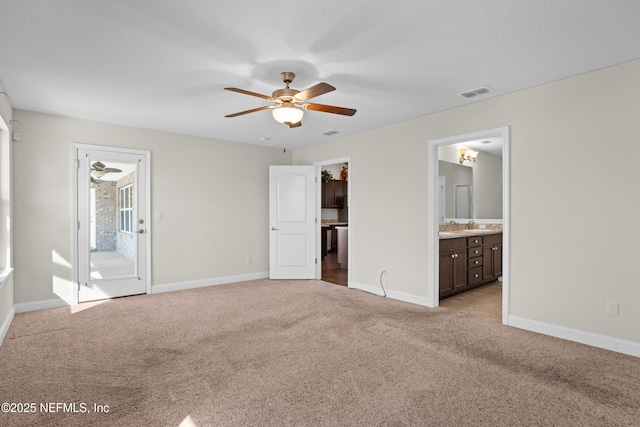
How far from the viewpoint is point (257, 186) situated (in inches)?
240

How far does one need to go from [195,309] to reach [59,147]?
8.67ft

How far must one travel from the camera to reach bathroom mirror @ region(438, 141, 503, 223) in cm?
630

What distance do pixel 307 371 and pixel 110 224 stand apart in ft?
11.9

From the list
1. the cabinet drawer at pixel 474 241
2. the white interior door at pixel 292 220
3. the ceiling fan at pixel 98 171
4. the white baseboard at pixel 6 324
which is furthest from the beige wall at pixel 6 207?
the cabinet drawer at pixel 474 241

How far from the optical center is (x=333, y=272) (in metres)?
6.82

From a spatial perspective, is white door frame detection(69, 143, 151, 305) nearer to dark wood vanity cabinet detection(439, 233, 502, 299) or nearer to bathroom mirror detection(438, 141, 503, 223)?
dark wood vanity cabinet detection(439, 233, 502, 299)

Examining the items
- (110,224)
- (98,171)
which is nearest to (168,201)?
(110,224)

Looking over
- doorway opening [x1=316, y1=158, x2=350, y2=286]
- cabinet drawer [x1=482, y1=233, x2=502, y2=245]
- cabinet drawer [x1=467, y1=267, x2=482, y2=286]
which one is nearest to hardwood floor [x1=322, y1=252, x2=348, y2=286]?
doorway opening [x1=316, y1=158, x2=350, y2=286]

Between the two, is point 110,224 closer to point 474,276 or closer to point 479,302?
point 479,302

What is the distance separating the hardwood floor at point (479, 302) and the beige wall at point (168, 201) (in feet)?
10.6

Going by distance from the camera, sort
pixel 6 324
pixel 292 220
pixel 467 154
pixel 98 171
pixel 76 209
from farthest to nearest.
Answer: pixel 467 154, pixel 292 220, pixel 98 171, pixel 76 209, pixel 6 324

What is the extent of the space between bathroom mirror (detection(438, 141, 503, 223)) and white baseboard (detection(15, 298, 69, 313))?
5905 mm

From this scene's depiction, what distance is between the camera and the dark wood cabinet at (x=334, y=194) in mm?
9062

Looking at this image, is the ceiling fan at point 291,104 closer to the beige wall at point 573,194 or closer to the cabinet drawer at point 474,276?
the beige wall at point 573,194
